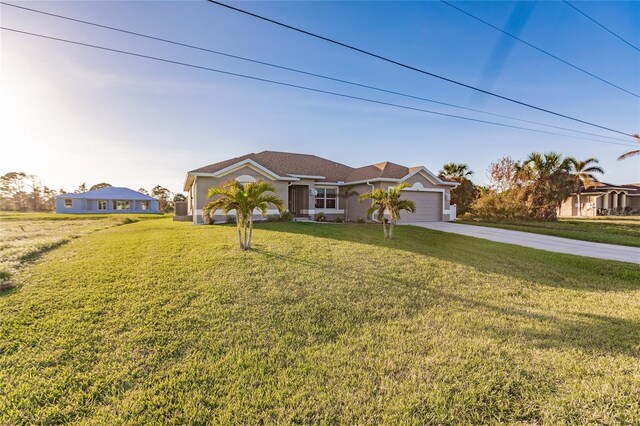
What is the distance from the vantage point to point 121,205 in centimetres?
4744

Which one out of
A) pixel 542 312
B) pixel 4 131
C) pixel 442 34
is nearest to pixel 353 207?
pixel 442 34

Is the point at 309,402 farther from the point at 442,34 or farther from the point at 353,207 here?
the point at 353,207

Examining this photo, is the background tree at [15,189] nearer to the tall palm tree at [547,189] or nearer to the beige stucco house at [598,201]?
the tall palm tree at [547,189]

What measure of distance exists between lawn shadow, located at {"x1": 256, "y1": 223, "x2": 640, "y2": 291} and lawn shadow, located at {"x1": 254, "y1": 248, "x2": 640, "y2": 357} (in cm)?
282

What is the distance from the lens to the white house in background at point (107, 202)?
44.3m

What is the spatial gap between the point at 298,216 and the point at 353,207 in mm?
4541

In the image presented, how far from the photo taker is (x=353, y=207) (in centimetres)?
2292

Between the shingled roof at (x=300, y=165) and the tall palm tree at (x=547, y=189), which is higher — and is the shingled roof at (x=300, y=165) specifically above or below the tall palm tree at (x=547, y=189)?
above

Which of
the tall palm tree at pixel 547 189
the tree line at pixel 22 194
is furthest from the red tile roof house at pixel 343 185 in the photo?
the tree line at pixel 22 194

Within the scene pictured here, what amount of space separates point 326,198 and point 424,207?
26.2 feet

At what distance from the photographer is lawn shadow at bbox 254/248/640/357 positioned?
4.55m

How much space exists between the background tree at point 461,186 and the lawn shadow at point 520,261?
1691 centimetres

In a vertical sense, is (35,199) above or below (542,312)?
above

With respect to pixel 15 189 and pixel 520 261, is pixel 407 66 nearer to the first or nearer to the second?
pixel 520 261
